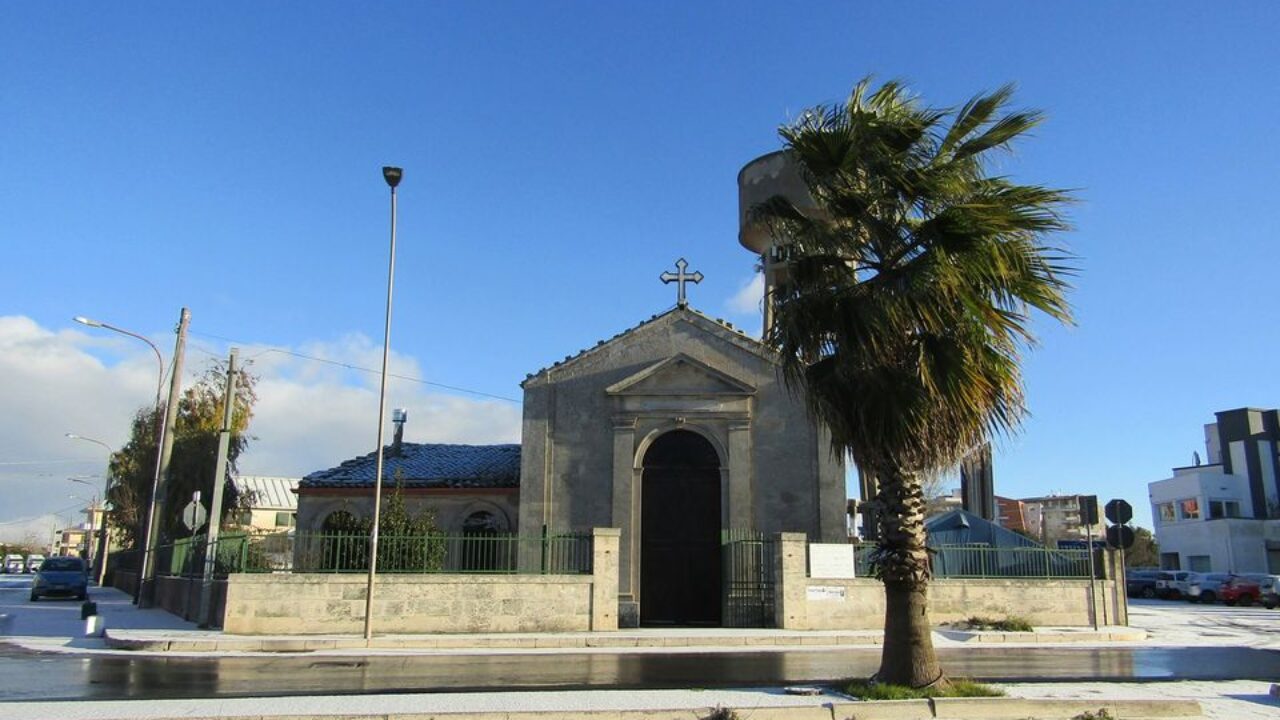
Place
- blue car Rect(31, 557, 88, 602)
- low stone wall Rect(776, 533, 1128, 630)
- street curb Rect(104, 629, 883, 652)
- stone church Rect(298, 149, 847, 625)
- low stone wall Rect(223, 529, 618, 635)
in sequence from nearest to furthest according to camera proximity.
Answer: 1. street curb Rect(104, 629, 883, 652)
2. low stone wall Rect(223, 529, 618, 635)
3. low stone wall Rect(776, 533, 1128, 630)
4. stone church Rect(298, 149, 847, 625)
5. blue car Rect(31, 557, 88, 602)

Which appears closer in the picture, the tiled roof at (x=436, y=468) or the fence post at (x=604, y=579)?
the fence post at (x=604, y=579)

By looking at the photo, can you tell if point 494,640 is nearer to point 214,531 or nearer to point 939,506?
point 214,531

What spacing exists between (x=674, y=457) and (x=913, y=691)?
14.8 metres

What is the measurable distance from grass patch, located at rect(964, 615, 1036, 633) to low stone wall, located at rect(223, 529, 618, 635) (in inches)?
334

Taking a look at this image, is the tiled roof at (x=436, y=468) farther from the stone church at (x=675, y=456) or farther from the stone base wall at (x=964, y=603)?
the stone base wall at (x=964, y=603)

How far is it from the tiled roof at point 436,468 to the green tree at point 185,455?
34.5 ft

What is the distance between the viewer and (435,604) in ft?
69.2

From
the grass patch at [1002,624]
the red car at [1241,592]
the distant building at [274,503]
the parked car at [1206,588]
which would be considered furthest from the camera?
the distant building at [274,503]

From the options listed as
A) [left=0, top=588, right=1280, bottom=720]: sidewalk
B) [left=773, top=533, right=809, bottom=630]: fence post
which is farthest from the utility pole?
[left=773, top=533, right=809, bottom=630]: fence post

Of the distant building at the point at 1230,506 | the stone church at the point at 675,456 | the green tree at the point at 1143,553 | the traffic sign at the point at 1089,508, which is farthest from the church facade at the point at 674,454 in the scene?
the green tree at the point at 1143,553

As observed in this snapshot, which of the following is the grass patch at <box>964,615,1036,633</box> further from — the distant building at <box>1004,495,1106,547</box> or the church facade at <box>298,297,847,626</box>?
the distant building at <box>1004,495,1106,547</box>

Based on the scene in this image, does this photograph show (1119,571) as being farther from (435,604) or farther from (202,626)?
(202,626)

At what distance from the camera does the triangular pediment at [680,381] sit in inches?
1000

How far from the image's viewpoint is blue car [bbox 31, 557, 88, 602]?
121 ft
